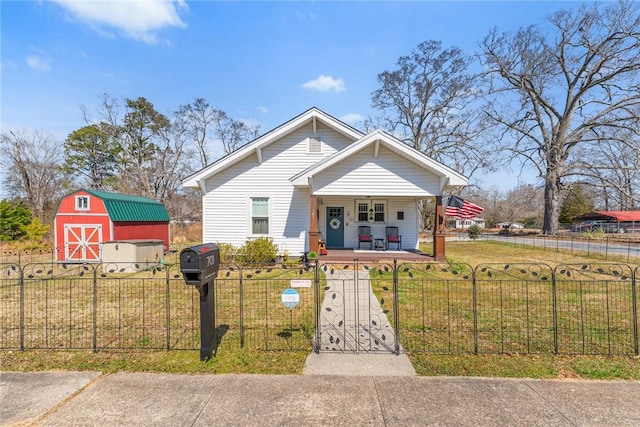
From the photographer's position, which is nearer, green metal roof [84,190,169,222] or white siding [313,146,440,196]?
white siding [313,146,440,196]

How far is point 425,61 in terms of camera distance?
2888 centimetres

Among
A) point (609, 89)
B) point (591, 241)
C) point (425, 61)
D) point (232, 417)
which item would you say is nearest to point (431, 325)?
point (232, 417)

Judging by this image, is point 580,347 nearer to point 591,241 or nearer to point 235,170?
point 235,170

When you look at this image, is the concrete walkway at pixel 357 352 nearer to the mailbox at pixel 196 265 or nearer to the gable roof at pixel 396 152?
the mailbox at pixel 196 265

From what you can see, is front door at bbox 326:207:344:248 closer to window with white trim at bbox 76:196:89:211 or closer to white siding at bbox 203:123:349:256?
white siding at bbox 203:123:349:256

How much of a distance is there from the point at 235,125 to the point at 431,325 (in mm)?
37108

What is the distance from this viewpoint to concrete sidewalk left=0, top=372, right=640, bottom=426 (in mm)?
2844

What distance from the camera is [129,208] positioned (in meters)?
16.2

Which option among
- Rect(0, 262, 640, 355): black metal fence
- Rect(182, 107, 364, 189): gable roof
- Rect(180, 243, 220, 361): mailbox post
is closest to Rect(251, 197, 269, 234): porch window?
Rect(182, 107, 364, 189): gable roof

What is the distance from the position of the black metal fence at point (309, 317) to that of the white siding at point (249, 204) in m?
4.79

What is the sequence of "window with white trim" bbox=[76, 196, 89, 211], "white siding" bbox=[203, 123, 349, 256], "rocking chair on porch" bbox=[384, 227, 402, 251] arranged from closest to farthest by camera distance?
"white siding" bbox=[203, 123, 349, 256], "rocking chair on porch" bbox=[384, 227, 402, 251], "window with white trim" bbox=[76, 196, 89, 211]

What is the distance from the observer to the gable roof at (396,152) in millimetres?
10852

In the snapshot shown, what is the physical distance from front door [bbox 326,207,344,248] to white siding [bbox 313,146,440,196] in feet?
9.20

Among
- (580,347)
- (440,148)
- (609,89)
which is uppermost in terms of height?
(609,89)
